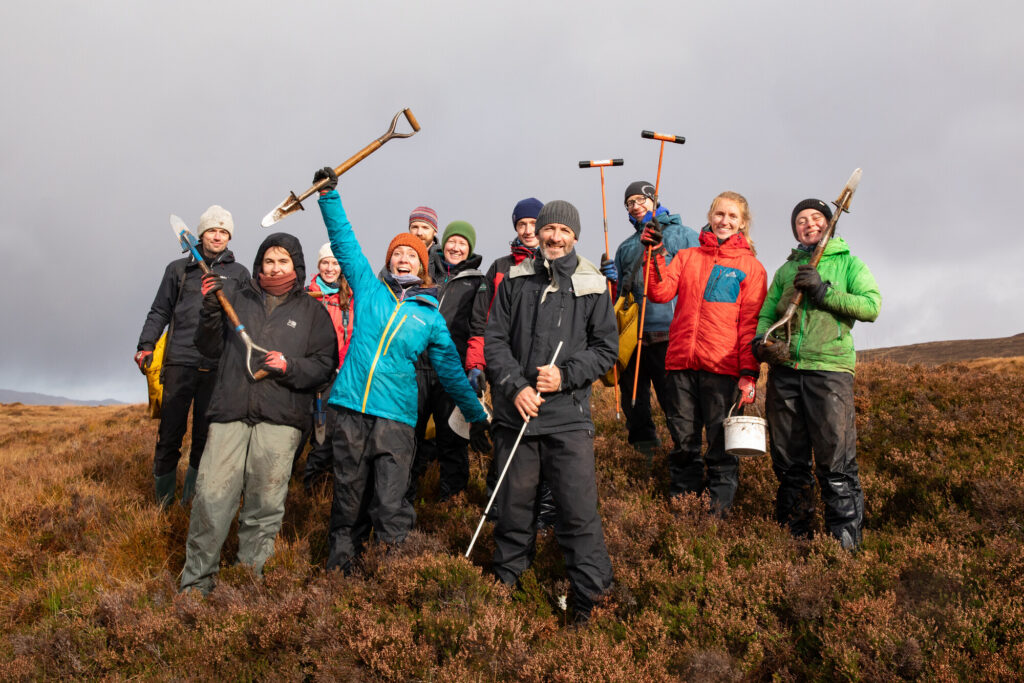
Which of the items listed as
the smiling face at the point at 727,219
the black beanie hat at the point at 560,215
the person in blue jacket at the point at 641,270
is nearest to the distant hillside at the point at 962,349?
the person in blue jacket at the point at 641,270

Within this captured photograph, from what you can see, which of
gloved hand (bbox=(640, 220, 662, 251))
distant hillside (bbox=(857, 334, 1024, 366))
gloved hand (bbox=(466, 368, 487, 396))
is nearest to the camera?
gloved hand (bbox=(640, 220, 662, 251))

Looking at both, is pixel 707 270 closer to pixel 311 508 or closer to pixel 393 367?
pixel 393 367

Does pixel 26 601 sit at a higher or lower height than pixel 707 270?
lower

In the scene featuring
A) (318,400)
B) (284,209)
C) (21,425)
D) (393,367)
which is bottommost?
(21,425)

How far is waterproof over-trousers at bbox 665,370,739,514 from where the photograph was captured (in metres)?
5.33

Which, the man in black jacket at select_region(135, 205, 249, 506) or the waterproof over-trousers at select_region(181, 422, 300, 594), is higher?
the man in black jacket at select_region(135, 205, 249, 506)

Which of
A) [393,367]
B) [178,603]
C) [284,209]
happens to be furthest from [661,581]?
[284,209]

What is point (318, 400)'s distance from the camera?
7.11 metres

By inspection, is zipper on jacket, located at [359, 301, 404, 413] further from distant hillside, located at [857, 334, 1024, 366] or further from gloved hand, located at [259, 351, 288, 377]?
distant hillside, located at [857, 334, 1024, 366]

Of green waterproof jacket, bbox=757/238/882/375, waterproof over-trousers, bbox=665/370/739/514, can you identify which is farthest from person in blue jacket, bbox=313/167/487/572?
green waterproof jacket, bbox=757/238/882/375

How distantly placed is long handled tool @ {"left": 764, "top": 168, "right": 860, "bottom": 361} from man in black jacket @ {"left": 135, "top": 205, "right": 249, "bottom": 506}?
4667 mm

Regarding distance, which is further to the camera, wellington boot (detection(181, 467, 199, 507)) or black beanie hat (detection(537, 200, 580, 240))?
wellington boot (detection(181, 467, 199, 507))

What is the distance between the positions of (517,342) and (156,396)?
4343 millimetres

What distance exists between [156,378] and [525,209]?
4142 millimetres
